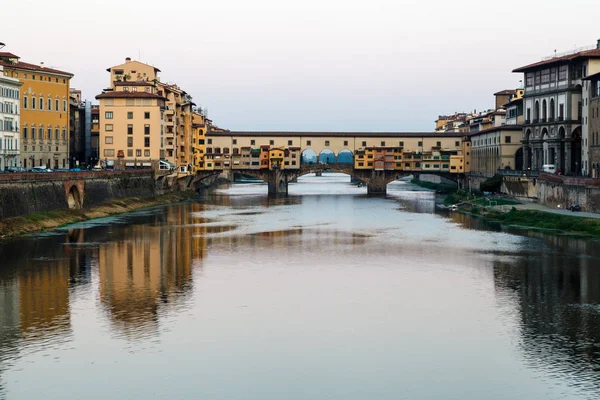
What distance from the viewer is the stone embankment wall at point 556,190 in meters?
62.7

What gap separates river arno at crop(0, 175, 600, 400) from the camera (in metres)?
24.4

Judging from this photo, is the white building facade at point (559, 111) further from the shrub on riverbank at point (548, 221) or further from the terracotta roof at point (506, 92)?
the terracotta roof at point (506, 92)

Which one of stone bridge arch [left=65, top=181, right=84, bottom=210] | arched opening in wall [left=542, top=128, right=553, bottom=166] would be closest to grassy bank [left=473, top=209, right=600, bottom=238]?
arched opening in wall [left=542, top=128, right=553, bottom=166]

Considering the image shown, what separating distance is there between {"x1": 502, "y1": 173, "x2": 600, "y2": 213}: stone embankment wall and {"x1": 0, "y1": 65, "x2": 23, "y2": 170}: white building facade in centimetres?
4772

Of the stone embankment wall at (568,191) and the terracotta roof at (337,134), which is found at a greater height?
the terracotta roof at (337,134)

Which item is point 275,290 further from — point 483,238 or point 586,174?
point 586,174

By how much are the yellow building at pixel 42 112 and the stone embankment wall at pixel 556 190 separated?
48.7 meters

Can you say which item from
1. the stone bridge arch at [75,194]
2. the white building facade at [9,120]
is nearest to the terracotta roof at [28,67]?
the white building facade at [9,120]

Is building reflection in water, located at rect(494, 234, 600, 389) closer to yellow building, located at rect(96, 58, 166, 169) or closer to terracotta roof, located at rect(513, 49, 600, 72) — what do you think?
terracotta roof, located at rect(513, 49, 600, 72)

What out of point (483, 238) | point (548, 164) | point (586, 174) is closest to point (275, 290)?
point (483, 238)

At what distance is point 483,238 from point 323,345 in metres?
32.0

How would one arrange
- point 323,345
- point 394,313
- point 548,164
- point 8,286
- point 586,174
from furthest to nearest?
point 548,164 → point 586,174 → point 8,286 → point 394,313 → point 323,345

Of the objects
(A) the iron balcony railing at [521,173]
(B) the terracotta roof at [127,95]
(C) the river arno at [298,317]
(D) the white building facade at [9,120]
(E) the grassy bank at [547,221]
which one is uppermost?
(B) the terracotta roof at [127,95]

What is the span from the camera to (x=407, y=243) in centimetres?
5569
